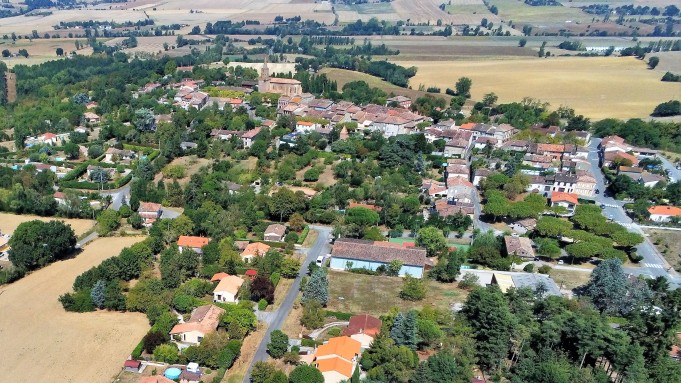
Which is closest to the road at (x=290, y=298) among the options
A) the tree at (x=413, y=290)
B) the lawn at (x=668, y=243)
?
the tree at (x=413, y=290)

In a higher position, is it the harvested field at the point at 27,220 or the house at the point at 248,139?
the house at the point at 248,139

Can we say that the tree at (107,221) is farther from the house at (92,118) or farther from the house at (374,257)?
the house at (92,118)

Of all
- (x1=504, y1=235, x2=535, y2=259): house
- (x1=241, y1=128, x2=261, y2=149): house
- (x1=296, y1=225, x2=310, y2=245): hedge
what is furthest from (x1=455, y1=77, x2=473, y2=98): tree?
(x1=296, y1=225, x2=310, y2=245): hedge

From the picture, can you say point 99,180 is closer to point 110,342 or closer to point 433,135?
point 110,342

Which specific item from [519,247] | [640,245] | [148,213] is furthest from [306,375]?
[640,245]

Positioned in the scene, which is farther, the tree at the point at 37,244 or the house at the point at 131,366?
the tree at the point at 37,244

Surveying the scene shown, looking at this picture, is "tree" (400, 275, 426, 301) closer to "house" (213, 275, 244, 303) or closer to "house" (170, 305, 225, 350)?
"house" (213, 275, 244, 303)
